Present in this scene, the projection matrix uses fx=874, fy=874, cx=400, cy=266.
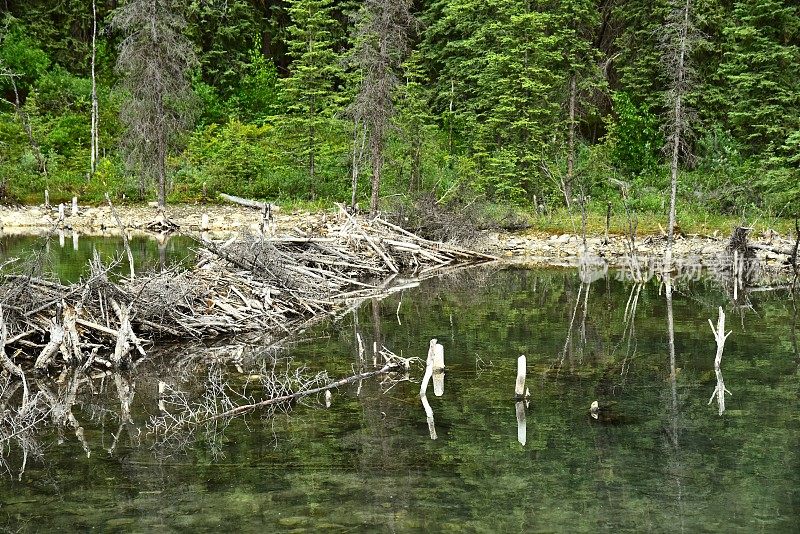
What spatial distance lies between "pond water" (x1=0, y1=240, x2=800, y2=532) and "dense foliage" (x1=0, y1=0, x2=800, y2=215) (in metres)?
14.8

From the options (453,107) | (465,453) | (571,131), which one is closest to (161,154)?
(453,107)

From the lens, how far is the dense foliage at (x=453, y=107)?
1212 inches

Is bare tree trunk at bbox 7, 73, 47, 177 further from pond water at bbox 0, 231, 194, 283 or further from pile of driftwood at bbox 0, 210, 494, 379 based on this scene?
pile of driftwood at bbox 0, 210, 494, 379

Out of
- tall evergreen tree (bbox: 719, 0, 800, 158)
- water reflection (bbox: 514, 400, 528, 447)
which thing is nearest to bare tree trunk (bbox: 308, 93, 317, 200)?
tall evergreen tree (bbox: 719, 0, 800, 158)

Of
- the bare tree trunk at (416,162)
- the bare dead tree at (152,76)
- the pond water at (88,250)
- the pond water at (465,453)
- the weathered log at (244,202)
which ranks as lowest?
the pond water at (465,453)

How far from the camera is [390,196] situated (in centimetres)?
2973

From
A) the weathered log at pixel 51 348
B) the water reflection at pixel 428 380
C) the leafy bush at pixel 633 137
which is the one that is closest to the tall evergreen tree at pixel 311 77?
the leafy bush at pixel 633 137

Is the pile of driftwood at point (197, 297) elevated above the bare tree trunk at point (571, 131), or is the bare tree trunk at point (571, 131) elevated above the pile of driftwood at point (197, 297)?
the bare tree trunk at point (571, 131)

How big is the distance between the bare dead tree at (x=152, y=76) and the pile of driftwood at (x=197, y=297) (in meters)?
12.3

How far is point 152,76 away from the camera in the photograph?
31.5 m

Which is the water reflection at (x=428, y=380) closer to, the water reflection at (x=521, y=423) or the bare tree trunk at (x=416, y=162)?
the water reflection at (x=521, y=423)

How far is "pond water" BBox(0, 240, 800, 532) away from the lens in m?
7.57

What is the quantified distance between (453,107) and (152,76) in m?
14.8

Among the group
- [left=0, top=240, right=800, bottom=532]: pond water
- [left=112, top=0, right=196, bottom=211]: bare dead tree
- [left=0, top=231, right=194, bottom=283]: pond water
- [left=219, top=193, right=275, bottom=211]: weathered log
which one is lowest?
[left=0, top=240, right=800, bottom=532]: pond water
